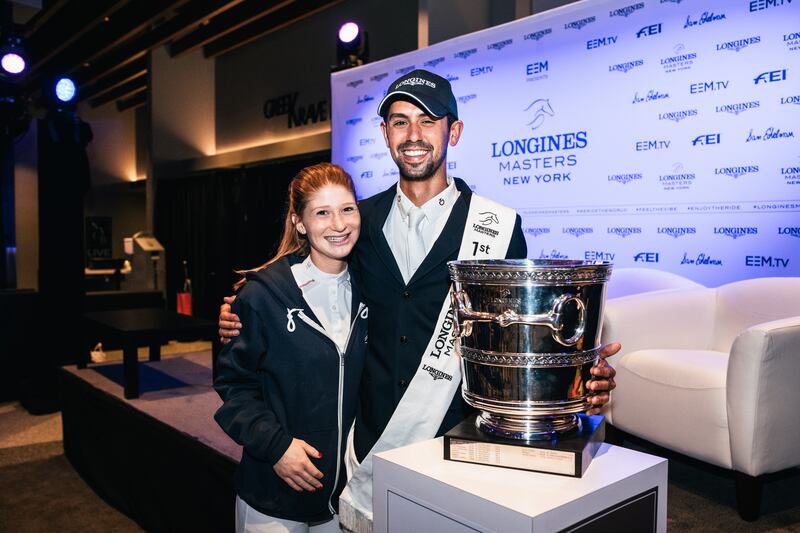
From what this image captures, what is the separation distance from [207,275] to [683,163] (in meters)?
6.81

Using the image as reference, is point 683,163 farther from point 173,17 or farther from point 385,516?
point 173,17

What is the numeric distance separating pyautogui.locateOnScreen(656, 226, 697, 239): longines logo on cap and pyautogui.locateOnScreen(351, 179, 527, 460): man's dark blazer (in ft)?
7.57

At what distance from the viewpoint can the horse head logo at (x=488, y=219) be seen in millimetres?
1336

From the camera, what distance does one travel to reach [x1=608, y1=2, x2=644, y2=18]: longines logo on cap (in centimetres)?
354

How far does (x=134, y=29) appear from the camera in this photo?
7.46 meters

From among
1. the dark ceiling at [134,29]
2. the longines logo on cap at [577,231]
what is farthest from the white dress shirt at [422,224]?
the dark ceiling at [134,29]

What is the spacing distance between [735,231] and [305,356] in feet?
8.58

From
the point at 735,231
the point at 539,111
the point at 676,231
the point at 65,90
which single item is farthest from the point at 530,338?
the point at 65,90

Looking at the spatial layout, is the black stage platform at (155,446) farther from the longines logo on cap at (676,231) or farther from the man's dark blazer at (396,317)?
the longines logo on cap at (676,231)

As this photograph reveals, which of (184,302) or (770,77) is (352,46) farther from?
(184,302)

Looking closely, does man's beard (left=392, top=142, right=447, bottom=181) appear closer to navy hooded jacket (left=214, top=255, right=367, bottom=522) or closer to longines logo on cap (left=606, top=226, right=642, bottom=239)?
navy hooded jacket (left=214, top=255, right=367, bottom=522)

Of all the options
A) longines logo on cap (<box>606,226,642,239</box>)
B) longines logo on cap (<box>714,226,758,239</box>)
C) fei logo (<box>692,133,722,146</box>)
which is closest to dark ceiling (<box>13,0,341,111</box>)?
longines logo on cap (<box>606,226,642,239</box>)

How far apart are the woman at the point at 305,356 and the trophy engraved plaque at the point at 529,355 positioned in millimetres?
529

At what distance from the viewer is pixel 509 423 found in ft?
2.89
